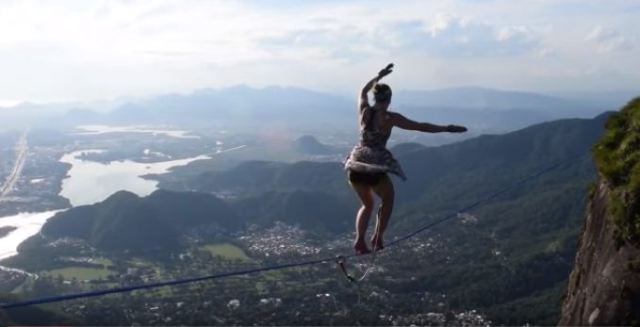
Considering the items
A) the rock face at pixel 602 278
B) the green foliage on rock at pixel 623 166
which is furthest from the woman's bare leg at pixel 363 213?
the green foliage on rock at pixel 623 166

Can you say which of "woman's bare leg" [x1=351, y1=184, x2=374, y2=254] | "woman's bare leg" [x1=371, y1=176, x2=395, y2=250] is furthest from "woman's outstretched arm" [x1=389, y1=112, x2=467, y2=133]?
"woman's bare leg" [x1=351, y1=184, x2=374, y2=254]

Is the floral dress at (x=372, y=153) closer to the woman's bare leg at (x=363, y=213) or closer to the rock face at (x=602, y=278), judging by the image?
the woman's bare leg at (x=363, y=213)

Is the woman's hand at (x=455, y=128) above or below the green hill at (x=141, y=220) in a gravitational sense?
above

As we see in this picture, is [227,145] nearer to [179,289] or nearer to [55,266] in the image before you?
[55,266]

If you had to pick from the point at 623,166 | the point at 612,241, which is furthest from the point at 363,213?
the point at 623,166

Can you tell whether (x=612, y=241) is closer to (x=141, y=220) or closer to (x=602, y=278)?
(x=602, y=278)

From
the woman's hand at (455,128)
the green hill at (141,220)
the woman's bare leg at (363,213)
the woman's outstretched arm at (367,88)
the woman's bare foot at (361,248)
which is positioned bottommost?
the green hill at (141,220)

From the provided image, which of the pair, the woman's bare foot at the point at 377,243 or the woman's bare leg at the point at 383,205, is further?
the woman's bare foot at the point at 377,243
